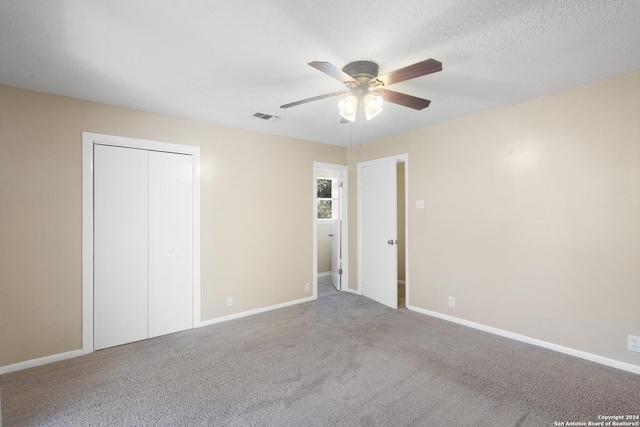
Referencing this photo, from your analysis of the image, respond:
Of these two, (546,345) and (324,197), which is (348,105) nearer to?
(546,345)

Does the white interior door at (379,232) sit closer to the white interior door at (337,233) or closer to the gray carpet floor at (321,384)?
the white interior door at (337,233)

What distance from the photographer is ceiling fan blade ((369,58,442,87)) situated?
1.62m

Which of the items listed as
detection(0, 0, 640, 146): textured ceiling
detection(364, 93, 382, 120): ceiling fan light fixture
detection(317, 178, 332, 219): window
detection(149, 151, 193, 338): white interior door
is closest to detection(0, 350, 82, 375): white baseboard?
detection(149, 151, 193, 338): white interior door

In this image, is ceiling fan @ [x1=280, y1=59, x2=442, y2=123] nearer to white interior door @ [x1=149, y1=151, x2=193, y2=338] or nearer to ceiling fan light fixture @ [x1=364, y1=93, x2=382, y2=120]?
ceiling fan light fixture @ [x1=364, y1=93, x2=382, y2=120]

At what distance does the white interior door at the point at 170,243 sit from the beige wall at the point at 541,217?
9.63 feet

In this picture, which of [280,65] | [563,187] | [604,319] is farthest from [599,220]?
[280,65]

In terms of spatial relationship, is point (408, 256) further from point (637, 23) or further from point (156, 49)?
point (156, 49)

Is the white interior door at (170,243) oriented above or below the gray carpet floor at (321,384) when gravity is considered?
above

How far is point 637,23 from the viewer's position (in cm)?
171

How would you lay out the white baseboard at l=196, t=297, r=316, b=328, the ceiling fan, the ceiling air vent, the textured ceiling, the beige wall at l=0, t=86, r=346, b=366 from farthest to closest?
the white baseboard at l=196, t=297, r=316, b=328 → the ceiling air vent → the beige wall at l=0, t=86, r=346, b=366 → the ceiling fan → the textured ceiling

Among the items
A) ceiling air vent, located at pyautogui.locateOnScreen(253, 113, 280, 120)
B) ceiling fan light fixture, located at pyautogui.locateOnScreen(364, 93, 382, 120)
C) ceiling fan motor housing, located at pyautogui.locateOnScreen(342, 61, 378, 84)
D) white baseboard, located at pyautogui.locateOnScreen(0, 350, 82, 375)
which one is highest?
ceiling air vent, located at pyautogui.locateOnScreen(253, 113, 280, 120)

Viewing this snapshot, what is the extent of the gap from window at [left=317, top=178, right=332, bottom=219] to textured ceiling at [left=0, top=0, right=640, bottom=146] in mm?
3245

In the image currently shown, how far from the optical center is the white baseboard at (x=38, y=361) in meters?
2.46

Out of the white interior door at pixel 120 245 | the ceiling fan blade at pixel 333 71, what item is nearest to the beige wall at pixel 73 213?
the white interior door at pixel 120 245
